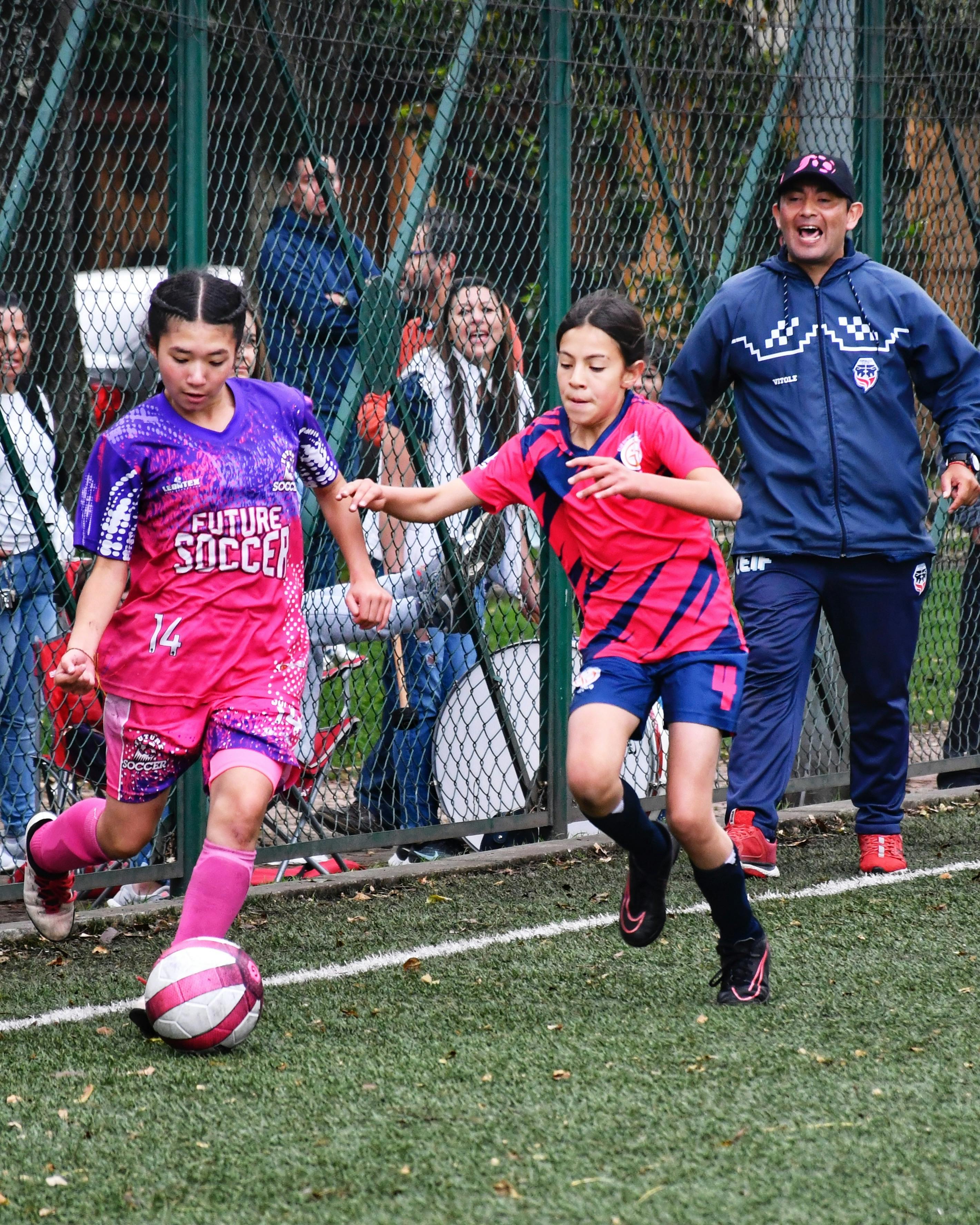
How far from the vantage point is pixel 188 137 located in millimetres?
5508

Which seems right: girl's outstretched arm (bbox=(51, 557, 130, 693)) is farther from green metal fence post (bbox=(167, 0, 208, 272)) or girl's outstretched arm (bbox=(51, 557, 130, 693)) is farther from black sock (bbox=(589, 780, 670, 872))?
green metal fence post (bbox=(167, 0, 208, 272))

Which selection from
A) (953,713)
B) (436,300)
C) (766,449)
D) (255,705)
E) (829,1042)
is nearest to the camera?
(829,1042)

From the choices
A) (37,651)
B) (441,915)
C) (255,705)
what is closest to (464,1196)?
(255,705)

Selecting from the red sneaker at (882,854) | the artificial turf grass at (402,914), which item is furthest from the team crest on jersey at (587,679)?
the red sneaker at (882,854)

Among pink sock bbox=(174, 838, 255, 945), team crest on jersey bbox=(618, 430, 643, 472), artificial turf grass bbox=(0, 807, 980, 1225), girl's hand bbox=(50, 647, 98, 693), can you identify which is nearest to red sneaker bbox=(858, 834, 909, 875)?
artificial turf grass bbox=(0, 807, 980, 1225)

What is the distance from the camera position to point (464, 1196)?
2979 millimetres

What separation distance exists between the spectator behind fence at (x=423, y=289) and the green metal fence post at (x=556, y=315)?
418 mm

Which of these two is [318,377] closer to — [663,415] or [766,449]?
[766,449]

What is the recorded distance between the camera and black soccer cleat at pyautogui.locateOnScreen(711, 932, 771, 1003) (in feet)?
13.8

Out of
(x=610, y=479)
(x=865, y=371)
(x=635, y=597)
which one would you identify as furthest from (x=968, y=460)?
(x=610, y=479)

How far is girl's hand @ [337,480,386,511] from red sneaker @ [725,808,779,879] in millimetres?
2054

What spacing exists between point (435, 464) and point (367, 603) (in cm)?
200

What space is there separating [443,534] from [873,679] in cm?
166

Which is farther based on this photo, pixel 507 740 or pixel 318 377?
pixel 507 740
